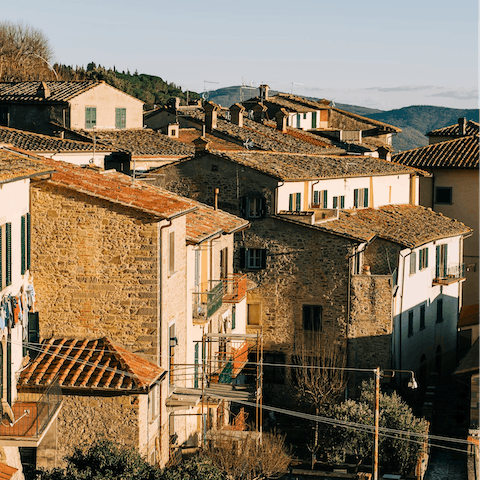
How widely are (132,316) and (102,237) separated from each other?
76.9 inches

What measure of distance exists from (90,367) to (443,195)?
32754 mm

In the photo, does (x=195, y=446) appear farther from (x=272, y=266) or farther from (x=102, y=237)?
→ (x=272, y=266)

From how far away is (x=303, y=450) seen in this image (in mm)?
33156

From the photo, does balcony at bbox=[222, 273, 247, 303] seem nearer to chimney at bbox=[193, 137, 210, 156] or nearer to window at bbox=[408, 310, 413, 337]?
chimney at bbox=[193, 137, 210, 156]

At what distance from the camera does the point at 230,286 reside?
31859 mm

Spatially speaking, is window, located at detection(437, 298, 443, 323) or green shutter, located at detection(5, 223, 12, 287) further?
window, located at detection(437, 298, 443, 323)

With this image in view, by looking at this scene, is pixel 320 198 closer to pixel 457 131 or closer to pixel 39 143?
pixel 39 143

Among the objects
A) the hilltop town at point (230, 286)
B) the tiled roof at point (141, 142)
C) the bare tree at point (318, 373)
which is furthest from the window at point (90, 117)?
the bare tree at point (318, 373)

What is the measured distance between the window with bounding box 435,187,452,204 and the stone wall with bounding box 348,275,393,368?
1535 centimetres

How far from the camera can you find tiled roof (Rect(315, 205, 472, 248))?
37.3 m

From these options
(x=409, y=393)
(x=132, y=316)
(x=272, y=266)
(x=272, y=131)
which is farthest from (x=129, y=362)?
(x=272, y=131)

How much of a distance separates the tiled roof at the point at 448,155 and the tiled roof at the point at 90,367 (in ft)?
101

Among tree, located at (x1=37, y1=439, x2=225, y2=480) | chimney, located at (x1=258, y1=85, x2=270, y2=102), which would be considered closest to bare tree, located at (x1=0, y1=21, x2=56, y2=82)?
chimney, located at (x1=258, y1=85, x2=270, y2=102)

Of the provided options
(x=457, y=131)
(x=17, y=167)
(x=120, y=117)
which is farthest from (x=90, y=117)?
(x=17, y=167)
